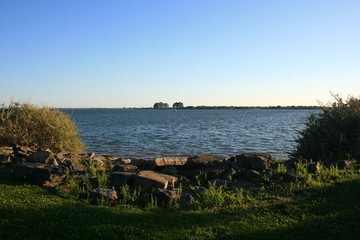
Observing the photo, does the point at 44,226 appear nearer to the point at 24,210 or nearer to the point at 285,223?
the point at 24,210

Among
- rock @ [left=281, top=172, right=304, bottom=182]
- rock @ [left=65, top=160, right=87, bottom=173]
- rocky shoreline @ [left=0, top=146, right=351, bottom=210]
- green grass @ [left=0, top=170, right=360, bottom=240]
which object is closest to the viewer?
green grass @ [left=0, top=170, right=360, bottom=240]

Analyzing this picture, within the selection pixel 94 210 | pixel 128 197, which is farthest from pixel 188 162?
pixel 94 210

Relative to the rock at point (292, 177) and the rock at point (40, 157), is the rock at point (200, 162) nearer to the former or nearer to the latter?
the rock at point (292, 177)

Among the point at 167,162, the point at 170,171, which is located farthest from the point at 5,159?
the point at 170,171

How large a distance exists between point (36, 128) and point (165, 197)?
1146 cm

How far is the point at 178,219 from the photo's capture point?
746cm

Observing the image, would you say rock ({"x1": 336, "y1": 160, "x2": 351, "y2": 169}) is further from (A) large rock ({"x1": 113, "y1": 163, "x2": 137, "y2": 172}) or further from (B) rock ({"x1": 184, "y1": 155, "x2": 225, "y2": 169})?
(A) large rock ({"x1": 113, "y1": 163, "x2": 137, "y2": 172})

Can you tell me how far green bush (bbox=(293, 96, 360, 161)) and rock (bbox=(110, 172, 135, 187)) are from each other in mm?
9487

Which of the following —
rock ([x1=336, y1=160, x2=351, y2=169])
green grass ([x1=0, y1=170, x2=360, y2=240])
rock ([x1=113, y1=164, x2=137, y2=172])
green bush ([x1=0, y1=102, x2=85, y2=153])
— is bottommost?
green grass ([x1=0, y1=170, x2=360, y2=240])

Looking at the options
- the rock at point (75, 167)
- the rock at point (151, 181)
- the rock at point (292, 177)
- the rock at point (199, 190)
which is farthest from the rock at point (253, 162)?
the rock at point (75, 167)

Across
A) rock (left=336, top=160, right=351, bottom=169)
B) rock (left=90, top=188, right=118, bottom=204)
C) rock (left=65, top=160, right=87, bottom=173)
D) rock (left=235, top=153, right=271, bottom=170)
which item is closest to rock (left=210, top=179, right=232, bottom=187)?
rock (left=235, top=153, right=271, bottom=170)

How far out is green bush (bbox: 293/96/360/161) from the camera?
1500 cm

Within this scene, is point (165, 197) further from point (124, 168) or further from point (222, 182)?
point (124, 168)

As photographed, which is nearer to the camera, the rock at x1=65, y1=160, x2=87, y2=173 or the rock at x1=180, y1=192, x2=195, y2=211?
the rock at x1=180, y1=192, x2=195, y2=211
